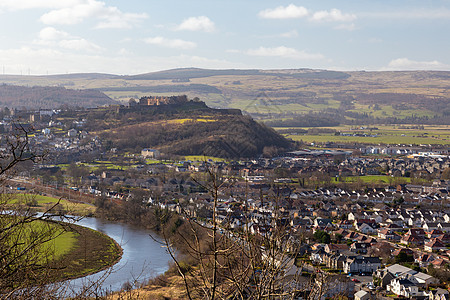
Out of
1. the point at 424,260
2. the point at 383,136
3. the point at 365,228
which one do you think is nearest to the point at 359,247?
the point at 424,260

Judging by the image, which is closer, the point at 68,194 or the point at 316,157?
the point at 68,194

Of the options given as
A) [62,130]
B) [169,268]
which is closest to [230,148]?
[62,130]

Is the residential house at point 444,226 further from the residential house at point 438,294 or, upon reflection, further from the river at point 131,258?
the river at point 131,258

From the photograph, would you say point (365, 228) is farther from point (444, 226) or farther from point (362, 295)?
point (362, 295)

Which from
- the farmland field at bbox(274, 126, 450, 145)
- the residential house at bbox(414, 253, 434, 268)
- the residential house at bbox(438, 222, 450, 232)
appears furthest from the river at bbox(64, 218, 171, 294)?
the farmland field at bbox(274, 126, 450, 145)

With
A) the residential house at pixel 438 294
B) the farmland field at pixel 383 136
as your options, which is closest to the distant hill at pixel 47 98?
the farmland field at pixel 383 136

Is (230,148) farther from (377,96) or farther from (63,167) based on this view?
(377,96)
